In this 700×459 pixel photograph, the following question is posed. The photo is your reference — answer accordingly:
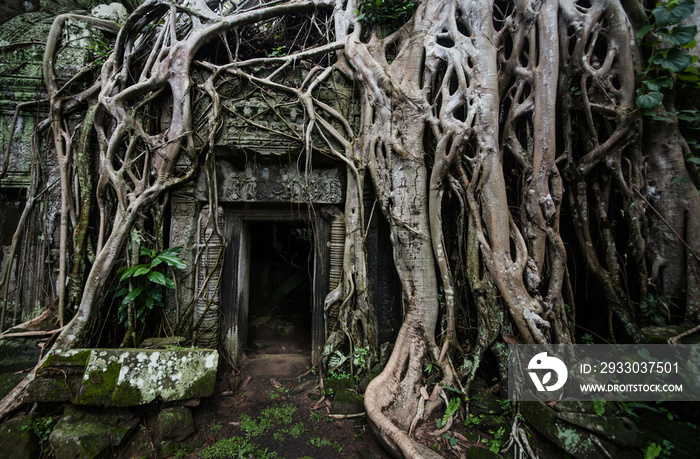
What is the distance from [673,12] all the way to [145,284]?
15.3 feet

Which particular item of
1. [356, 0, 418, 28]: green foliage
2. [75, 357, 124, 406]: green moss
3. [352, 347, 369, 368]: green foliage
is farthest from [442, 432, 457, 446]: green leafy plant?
[356, 0, 418, 28]: green foliage

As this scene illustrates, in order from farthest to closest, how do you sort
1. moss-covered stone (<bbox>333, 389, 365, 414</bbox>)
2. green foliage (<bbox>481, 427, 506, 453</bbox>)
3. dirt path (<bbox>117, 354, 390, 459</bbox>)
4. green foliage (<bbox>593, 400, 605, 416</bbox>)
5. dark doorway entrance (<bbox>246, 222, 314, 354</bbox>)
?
dark doorway entrance (<bbox>246, 222, 314, 354</bbox>), moss-covered stone (<bbox>333, 389, 365, 414</bbox>), dirt path (<bbox>117, 354, 390, 459</bbox>), green foliage (<bbox>481, 427, 506, 453</bbox>), green foliage (<bbox>593, 400, 605, 416</bbox>)

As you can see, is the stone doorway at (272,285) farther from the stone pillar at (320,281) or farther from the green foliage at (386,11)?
the green foliage at (386,11)

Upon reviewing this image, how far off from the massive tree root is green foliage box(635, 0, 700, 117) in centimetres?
11

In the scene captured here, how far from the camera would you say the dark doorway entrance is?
12.7 ft

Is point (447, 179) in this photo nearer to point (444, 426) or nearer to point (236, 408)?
point (444, 426)

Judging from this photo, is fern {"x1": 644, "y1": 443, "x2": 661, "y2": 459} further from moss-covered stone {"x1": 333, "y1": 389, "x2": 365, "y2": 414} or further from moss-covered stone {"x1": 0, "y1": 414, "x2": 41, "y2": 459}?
moss-covered stone {"x1": 0, "y1": 414, "x2": 41, "y2": 459}

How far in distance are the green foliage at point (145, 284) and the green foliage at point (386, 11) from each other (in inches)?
120

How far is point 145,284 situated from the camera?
8.16ft

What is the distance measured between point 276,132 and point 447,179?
1699 millimetres

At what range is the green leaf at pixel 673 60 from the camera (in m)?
2.00

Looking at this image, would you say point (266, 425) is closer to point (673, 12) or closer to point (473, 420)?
point (473, 420)

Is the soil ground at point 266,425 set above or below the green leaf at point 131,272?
below

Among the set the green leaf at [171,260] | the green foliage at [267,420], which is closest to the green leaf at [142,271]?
the green leaf at [171,260]
